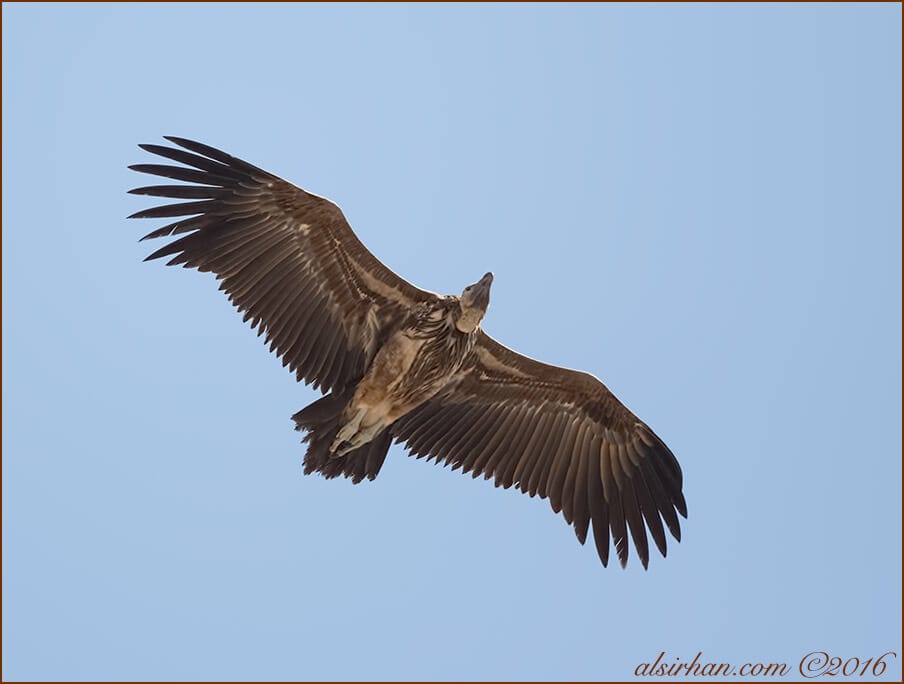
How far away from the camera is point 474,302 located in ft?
50.4

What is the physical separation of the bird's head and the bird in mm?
16

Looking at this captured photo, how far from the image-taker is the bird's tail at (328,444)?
15.4m


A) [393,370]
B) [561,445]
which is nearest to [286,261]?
[393,370]

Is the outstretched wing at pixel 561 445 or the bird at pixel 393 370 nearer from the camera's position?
the bird at pixel 393 370

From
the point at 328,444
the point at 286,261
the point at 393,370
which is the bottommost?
the point at 328,444

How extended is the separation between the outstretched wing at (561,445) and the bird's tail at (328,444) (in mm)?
802

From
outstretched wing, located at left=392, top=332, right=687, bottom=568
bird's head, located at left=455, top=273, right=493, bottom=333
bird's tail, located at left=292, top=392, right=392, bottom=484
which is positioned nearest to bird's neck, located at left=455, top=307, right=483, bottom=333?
bird's head, located at left=455, top=273, right=493, bottom=333

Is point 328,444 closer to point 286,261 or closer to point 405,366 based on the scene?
point 405,366

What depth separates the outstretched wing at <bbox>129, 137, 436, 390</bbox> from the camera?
594 inches

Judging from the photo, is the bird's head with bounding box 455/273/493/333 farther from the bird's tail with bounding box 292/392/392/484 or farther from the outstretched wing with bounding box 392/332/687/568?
the bird's tail with bounding box 292/392/392/484

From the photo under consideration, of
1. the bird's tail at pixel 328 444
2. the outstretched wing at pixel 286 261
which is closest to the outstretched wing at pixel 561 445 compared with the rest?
the bird's tail at pixel 328 444

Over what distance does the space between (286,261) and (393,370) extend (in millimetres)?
1596

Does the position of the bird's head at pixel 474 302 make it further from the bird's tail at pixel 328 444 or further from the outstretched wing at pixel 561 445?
the bird's tail at pixel 328 444

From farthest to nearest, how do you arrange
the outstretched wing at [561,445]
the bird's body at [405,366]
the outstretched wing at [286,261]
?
the outstretched wing at [561,445], the bird's body at [405,366], the outstretched wing at [286,261]
